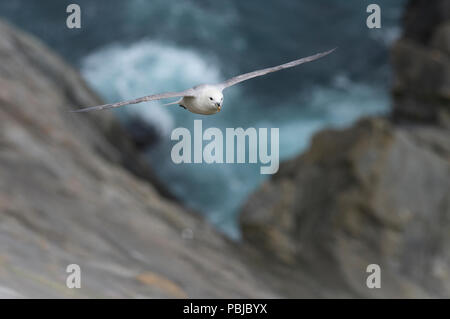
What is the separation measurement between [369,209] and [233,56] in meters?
14.8

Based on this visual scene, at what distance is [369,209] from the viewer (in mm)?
12328

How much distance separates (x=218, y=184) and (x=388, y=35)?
9.32m

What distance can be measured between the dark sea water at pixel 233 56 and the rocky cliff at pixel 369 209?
1034 cm

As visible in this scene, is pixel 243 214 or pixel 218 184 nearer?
pixel 243 214

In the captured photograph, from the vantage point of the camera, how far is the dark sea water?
80.9 ft

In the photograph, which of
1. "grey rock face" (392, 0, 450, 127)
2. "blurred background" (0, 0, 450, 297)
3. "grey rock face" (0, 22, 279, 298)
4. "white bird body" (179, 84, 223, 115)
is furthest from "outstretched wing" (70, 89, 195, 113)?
"grey rock face" (392, 0, 450, 127)

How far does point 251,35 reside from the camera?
88.7 ft

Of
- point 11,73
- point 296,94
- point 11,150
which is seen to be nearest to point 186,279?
point 11,150

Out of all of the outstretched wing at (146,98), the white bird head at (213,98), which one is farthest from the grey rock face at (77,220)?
the white bird head at (213,98)

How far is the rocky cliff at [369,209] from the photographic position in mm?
12250

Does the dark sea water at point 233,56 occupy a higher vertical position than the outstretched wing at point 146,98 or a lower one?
higher

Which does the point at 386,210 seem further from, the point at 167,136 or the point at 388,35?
the point at 388,35

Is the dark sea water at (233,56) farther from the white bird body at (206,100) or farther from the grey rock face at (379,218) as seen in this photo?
the white bird body at (206,100)

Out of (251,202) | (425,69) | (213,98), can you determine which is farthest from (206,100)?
(425,69)
